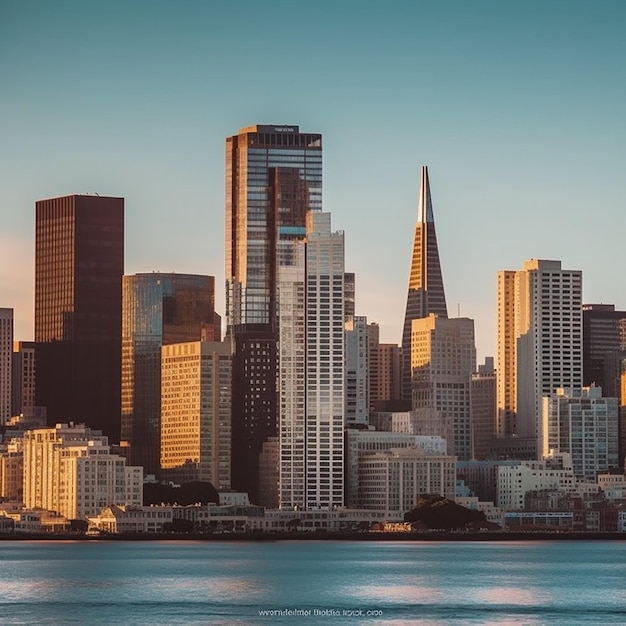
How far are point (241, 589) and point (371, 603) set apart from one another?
1676 cm

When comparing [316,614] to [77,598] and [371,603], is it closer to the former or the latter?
[371,603]

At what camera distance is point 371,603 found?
169750mm

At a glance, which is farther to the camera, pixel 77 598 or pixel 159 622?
pixel 77 598

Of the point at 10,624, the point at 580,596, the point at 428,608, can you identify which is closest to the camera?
the point at 10,624

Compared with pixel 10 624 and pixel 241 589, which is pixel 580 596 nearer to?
pixel 241 589

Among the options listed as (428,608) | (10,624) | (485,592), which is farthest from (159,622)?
(485,592)

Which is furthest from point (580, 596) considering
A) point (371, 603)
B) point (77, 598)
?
point (77, 598)

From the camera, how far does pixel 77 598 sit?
174 m

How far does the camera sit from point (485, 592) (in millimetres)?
182500

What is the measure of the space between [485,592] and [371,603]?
1559 centimetres

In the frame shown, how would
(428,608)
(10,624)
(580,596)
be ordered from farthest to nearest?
(580,596) < (428,608) < (10,624)

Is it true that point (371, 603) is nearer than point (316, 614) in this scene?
No

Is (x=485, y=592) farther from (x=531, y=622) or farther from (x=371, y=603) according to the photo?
(x=531, y=622)

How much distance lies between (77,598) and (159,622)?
22.0 meters
